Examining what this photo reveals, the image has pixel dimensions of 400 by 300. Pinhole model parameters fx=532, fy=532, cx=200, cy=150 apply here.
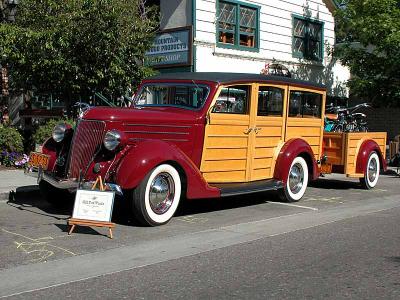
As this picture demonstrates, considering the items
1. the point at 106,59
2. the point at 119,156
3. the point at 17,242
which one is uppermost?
the point at 106,59

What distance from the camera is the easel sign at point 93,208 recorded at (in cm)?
634

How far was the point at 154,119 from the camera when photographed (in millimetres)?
7352

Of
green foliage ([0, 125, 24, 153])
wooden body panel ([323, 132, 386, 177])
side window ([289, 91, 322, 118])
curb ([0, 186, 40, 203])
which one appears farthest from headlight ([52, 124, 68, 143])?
wooden body panel ([323, 132, 386, 177])

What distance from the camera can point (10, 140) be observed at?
38.3ft

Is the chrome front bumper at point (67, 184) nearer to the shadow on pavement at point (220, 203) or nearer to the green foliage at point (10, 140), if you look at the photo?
the shadow on pavement at point (220, 203)

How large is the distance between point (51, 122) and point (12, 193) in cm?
347

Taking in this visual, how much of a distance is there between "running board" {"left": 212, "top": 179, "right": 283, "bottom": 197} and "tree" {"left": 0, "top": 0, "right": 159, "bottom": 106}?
4.73 metres

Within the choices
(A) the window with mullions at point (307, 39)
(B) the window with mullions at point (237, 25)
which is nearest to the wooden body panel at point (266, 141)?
(B) the window with mullions at point (237, 25)

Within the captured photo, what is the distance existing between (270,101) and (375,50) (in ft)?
29.9

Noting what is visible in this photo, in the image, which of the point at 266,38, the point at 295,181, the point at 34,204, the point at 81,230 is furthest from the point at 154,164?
the point at 266,38

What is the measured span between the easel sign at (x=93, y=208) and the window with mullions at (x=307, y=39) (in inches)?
517

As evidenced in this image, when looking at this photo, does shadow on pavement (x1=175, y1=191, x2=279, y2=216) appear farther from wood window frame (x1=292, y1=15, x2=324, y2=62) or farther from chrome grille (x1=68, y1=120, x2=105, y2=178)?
wood window frame (x1=292, y1=15, x2=324, y2=62)

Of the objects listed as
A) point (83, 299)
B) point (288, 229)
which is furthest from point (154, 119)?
point (83, 299)

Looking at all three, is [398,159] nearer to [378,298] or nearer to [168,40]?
[168,40]
